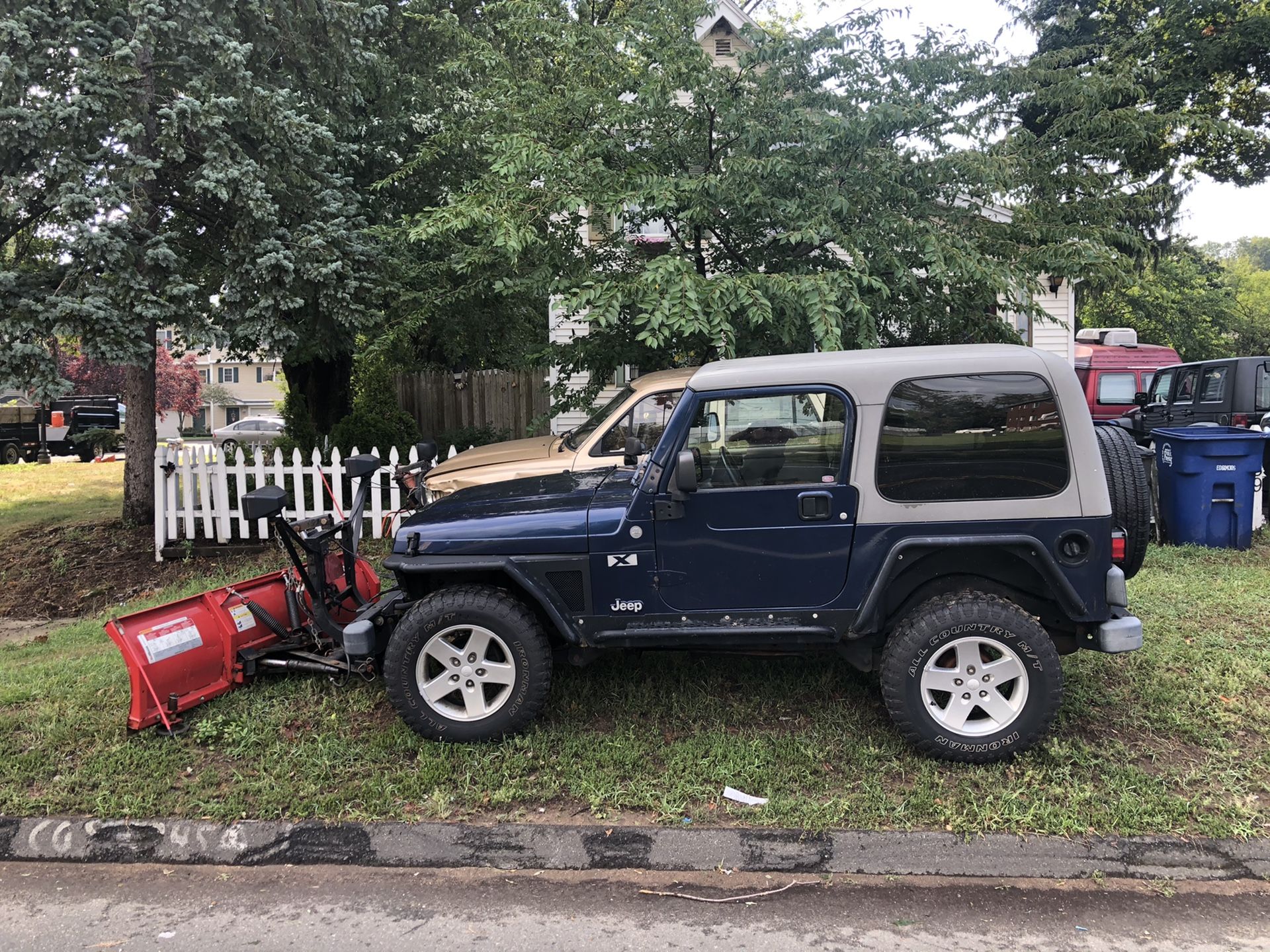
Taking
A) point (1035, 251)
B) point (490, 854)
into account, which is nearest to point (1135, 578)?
point (1035, 251)

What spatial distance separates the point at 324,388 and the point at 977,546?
11478mm

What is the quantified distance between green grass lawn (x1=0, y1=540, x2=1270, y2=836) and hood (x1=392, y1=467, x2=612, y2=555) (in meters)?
0.97

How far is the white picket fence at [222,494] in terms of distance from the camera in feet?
28.9

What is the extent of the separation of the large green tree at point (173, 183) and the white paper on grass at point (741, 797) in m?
6.82

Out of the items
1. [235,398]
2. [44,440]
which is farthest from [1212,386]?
[235,398]

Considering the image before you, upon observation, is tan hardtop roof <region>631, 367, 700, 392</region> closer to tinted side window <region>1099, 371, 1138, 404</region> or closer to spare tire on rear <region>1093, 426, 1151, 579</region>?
spare tire on rear <region>1093, 426, 1151, 579</region>

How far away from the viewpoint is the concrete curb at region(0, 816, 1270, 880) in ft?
10.9

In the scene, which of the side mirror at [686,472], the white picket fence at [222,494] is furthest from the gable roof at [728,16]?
the side mirror at [686,472]

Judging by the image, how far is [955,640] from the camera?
12.4ft

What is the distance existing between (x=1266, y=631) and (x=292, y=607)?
239 inches

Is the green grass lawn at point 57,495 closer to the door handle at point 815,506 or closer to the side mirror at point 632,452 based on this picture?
the side mirror at point 632,452

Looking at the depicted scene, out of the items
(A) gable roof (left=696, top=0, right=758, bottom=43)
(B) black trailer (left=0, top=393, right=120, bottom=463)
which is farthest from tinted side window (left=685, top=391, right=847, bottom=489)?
(B) black trailer (left=0, top=393, right=120, bottom=463)

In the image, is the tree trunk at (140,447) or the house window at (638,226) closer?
the house window at (638,226)

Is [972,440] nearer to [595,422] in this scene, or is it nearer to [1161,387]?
[595,422]
